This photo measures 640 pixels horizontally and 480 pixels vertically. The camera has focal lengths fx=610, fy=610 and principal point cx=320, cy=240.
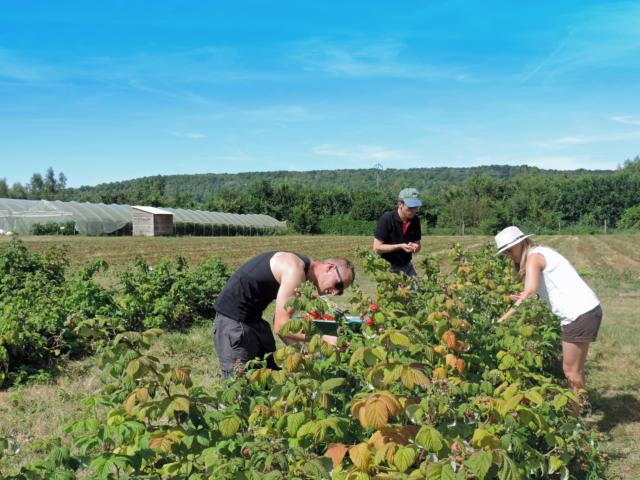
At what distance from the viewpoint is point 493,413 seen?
7.18 feet

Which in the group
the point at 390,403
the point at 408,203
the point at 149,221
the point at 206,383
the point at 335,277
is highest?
the point at 149,221

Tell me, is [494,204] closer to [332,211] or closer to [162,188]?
[332,211]

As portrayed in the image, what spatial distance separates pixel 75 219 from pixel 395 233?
35.4 m

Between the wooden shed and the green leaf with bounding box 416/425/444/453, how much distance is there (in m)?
40.4

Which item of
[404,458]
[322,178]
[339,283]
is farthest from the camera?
[322,178]

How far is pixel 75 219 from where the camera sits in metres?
37.4

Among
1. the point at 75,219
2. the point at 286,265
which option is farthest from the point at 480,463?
the point at 75,219

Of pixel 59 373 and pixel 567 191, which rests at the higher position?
pixel 567 191

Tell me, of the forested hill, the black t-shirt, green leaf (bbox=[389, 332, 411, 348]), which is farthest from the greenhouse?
the forested hill

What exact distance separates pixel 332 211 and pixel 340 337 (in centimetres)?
6780

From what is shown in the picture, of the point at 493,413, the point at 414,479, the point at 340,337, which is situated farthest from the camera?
the point at 340,337

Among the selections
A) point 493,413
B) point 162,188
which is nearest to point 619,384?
point 493,413

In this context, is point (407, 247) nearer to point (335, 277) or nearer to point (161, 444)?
point (335, 277)

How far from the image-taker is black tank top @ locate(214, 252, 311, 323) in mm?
3498
